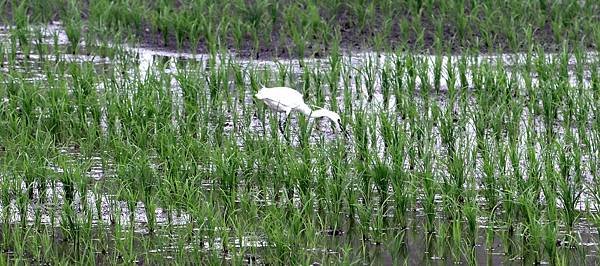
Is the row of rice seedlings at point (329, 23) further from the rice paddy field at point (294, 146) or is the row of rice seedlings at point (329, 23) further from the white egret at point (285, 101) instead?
the white egret at point (285, 101)

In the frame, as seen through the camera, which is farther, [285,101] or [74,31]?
[74,31]

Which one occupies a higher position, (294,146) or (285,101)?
(285,101)

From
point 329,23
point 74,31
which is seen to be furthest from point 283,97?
point 329,23

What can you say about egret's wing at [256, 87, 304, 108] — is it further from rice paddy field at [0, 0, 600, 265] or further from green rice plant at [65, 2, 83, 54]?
green rice plant at [65, 2, 83, 54]

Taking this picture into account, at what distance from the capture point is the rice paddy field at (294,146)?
492cm

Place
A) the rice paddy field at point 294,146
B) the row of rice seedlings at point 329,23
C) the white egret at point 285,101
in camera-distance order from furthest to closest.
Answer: the row of rice seedlings at point 329,23 → the white egret at point 285,101 → the rice paddy field at point 294,146

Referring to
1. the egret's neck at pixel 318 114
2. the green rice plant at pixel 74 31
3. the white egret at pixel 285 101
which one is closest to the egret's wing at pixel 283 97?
the white egret at pixel 285 101

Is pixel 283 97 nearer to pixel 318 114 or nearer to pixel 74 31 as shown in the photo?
pixel 318 114

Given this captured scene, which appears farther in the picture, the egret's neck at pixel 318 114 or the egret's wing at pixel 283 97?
the egret's wing at pixel 283 97

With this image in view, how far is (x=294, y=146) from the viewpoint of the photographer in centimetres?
634

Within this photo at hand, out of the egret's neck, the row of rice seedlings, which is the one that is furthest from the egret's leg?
the row of rice seedlings

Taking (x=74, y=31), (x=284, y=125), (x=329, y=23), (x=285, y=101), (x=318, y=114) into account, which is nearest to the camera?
(x=318, y=114)

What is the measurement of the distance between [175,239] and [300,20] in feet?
15.4

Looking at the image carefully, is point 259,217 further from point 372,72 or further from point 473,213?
point 372,72
